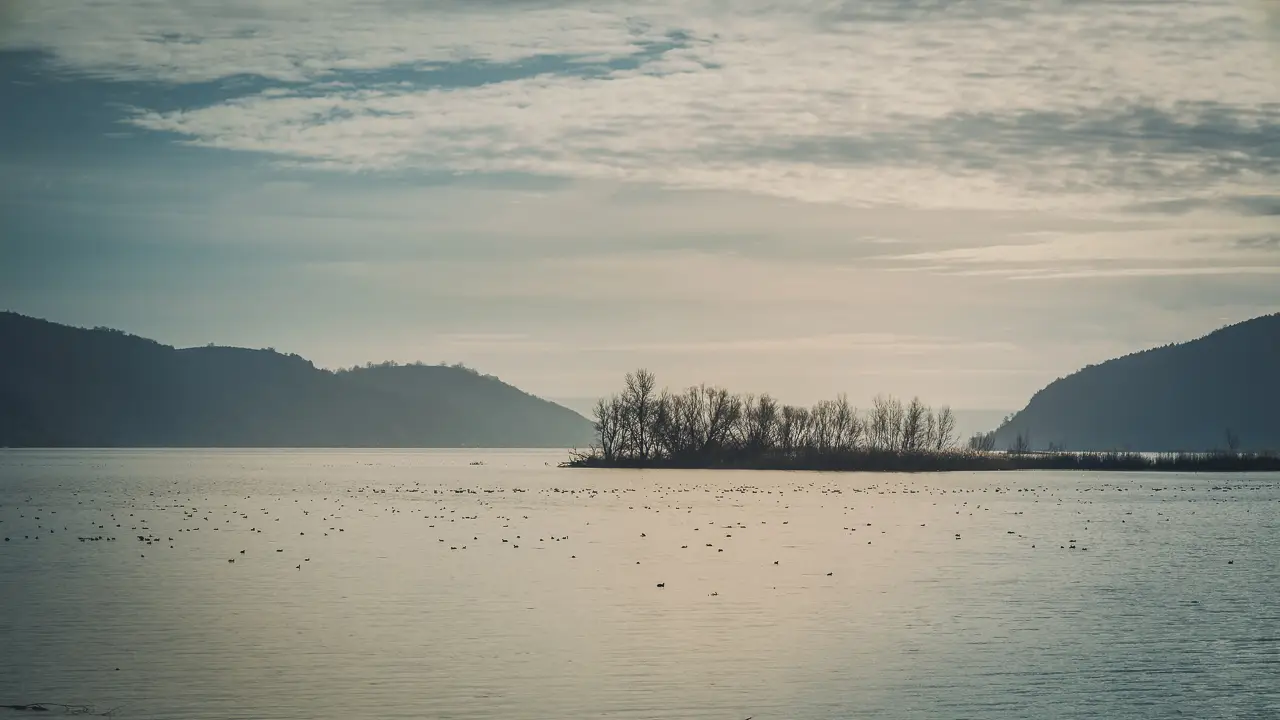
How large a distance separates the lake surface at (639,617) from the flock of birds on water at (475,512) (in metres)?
0.64

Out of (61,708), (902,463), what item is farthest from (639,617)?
(902,463)

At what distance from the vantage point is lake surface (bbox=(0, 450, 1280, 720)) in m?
24.1

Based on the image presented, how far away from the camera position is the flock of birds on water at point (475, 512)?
5625 centimetres

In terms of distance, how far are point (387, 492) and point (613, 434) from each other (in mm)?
86853

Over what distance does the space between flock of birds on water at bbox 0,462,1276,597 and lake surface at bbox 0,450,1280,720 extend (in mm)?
637

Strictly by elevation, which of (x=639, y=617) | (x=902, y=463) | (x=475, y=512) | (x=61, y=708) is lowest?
(x=61, y=708)

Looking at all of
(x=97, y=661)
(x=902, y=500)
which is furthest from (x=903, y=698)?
(x=902, y=500)

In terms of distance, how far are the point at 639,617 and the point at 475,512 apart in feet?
151

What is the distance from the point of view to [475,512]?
7862cm

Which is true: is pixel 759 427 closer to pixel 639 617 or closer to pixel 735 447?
pixel 735 447

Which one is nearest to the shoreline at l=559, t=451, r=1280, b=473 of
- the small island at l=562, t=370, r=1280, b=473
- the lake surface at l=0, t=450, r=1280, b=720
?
the small island at l=562, t=370, r=1280, b=473

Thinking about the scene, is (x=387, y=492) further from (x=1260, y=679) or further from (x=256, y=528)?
(x=1260, y=679)

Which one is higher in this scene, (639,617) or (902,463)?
(902,463)

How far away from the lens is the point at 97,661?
2706 centimetres
